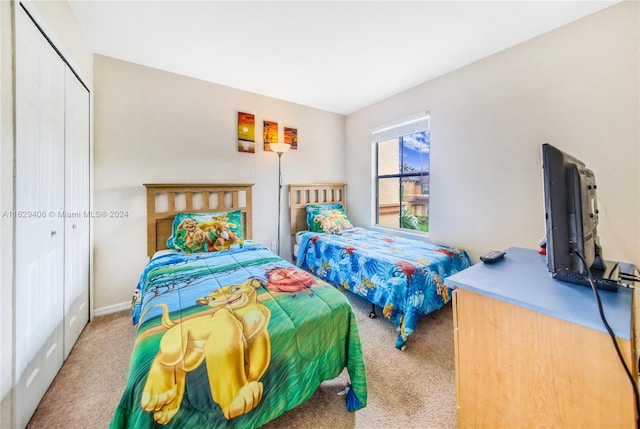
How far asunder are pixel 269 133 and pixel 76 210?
7.02 ft

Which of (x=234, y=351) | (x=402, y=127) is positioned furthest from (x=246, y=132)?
(x=234, y=351)

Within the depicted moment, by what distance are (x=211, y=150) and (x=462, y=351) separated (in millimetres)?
2981

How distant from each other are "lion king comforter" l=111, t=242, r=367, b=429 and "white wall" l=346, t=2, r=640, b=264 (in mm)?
1961

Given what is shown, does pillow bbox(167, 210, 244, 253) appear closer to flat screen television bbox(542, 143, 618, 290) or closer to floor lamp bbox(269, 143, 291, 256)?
floor lamp bbox(269, 143, 291, 256)

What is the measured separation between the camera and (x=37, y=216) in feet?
4.36

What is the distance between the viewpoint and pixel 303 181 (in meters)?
3.63

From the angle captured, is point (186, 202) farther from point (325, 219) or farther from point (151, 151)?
point (325, 219)

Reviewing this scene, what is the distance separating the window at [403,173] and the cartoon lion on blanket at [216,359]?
8.66 ft

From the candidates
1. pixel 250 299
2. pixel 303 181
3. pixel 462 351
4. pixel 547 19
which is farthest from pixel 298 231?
pixel 547 19

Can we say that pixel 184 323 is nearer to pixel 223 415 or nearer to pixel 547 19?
pixel 223 415

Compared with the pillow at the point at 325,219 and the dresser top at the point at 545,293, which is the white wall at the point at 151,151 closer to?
the pillow at the point at 325,219

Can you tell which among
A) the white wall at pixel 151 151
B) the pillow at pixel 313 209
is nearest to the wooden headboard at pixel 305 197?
the pillow at pixel 313 209

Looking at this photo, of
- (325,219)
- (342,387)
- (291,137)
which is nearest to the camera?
(342,387)

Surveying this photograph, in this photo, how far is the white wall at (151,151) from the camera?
231cm
